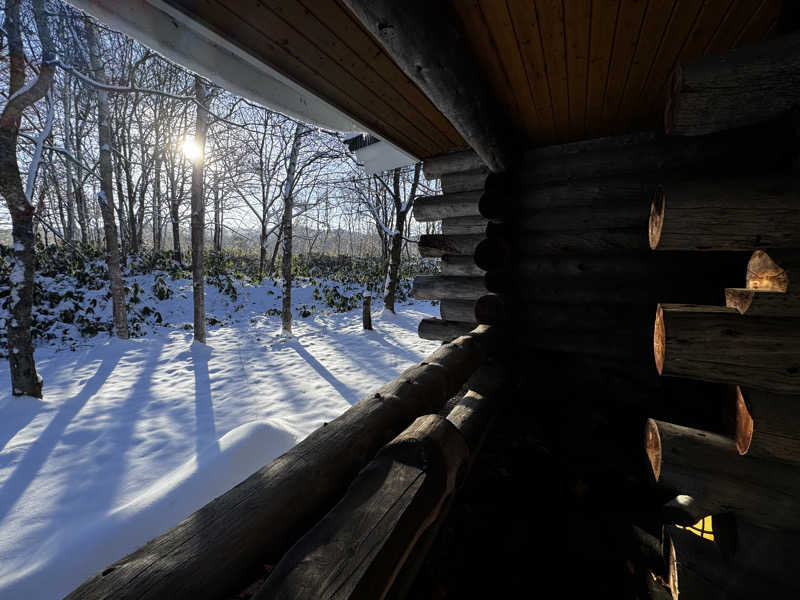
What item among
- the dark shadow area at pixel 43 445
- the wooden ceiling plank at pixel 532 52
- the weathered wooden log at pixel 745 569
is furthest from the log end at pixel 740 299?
the dark shadow area at pixel 43 445

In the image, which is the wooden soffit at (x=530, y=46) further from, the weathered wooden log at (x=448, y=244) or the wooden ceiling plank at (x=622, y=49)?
the weathered wooden log at (x=448, y=244)

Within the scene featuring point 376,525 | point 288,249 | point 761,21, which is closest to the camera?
point 376,525

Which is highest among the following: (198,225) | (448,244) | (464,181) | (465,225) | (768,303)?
(464,181)

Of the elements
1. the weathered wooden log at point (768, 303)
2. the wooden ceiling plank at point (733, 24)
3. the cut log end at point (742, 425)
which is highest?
the wooden ceiling plank at point (733, 24)

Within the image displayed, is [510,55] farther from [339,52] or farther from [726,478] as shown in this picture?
[726,478]

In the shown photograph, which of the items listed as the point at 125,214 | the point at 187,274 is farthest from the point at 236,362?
the point at 125,214

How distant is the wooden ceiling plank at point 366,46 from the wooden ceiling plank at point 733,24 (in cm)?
191

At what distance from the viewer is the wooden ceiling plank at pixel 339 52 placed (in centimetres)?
193

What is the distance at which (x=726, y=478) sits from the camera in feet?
4.93

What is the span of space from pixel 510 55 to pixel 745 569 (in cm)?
313

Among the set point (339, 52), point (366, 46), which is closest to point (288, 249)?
point (339, 52)

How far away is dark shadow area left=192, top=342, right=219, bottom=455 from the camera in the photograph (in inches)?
178

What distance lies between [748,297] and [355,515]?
1.76 metres

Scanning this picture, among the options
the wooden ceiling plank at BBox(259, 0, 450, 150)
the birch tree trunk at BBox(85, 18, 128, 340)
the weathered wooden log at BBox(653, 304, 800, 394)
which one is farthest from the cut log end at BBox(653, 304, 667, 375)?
the birch tree trunk at BBox(85, 18, 128, 340)
